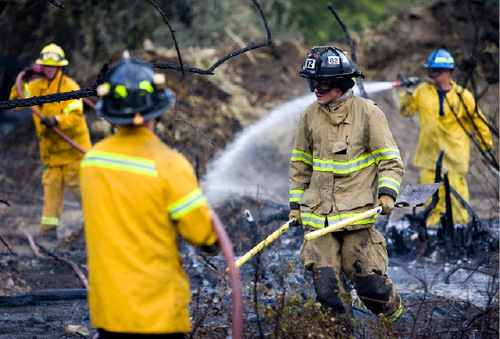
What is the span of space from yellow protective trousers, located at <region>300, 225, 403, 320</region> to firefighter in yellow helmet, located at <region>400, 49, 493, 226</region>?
346 centimetres

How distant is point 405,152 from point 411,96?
4813mm

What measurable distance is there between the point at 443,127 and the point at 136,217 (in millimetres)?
5565

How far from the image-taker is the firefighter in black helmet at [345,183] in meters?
4.09

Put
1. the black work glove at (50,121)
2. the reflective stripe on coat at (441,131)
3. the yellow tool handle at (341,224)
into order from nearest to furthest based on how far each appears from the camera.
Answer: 1. the yellow tool handle at (341,224)
2. the reflective stripe on coat at (441,131)
3. the black work glove at (50,121)

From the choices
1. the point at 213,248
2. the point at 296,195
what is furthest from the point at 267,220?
the point at 213,248

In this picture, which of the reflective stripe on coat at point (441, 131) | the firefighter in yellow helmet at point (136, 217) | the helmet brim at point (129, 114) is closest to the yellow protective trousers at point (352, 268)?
the firefighter in yellow helmet at point (136, 217)

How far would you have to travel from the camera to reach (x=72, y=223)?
9062mm

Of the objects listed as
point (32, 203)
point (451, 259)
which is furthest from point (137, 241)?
point (32, 203)

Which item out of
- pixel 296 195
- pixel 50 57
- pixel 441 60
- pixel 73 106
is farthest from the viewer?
pixel 50 57

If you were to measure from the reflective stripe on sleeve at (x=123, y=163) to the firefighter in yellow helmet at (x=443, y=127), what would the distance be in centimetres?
525

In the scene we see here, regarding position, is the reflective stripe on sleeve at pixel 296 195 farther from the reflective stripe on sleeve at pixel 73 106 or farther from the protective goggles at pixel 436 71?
the reflective stripe on sleeve at pixel 73 106

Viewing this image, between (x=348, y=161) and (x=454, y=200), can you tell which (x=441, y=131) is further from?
(x=348, y=161)

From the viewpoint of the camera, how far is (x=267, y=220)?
6.64 m

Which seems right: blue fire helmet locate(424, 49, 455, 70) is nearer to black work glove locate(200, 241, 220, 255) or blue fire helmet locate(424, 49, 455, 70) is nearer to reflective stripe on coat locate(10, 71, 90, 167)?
reflective stripe on coat locate(10, 71, 90, 167)
